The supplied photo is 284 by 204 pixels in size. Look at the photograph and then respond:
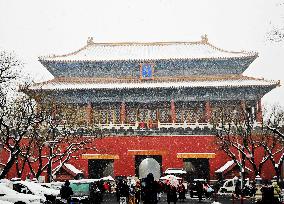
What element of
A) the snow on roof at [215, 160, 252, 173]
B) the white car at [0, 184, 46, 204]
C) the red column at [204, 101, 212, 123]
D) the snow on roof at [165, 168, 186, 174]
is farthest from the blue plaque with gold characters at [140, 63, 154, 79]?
the white car at [0, 184, 46, 204]

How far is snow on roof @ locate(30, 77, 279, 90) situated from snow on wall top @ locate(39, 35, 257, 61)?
2.51m

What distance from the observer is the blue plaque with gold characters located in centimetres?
3838

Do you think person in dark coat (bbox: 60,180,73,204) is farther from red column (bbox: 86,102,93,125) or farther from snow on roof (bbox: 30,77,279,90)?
snow on roof (bbox: 30,77,279,90)

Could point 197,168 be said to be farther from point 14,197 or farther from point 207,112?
point 14,197

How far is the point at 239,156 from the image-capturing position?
109ft

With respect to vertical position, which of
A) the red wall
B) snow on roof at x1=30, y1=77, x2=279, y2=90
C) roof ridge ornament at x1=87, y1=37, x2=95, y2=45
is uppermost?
roof ridge ornament at x1=87, y1=37, x2=95, y2=45

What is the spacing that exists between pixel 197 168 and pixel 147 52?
40.6ft

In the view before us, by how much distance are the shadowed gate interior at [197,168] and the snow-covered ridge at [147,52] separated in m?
9.05

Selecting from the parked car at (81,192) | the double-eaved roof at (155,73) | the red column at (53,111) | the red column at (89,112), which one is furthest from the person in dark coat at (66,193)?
the red column at (89,112)

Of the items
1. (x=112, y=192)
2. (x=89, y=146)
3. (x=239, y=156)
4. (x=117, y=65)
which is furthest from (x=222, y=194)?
(x=117, y=65)

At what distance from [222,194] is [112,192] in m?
8.84

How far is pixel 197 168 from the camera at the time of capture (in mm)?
36125

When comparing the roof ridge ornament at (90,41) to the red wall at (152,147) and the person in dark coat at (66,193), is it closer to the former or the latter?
the red wall at (152,147)

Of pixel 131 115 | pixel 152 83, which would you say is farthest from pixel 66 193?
pixel 152 83
